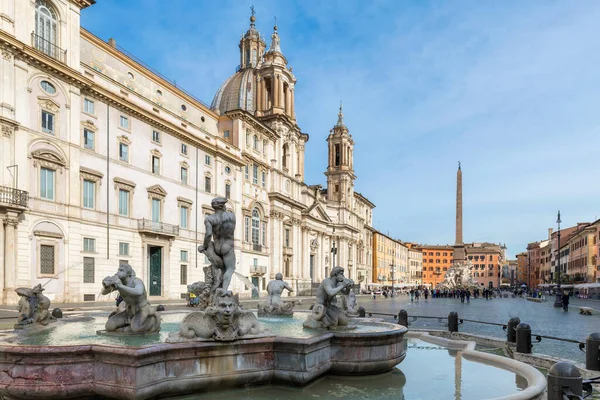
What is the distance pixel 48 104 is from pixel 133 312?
69.9 ft

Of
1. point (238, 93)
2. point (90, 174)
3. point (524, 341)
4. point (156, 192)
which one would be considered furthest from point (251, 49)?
point (524, 341)

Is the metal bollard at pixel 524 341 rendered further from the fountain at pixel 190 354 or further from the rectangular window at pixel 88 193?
the rectangular window at pixel 88 193

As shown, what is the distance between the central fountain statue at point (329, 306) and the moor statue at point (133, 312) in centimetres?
258

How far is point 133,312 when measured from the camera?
285 inches

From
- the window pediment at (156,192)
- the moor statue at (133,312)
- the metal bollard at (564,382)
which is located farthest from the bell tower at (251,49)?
the metal bollard at (564,382)

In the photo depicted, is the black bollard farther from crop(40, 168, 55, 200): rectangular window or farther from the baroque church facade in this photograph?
crop(40, 168, 55, 200): rectangular window

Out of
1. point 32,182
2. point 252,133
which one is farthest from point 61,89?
point 252,133

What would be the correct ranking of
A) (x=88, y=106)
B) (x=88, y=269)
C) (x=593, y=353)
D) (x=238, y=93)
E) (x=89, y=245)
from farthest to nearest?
(x=238, y=93) < (x=88, y=106) < (x=89, y=245) < (x=88, y=269) < (x=593, y=353)

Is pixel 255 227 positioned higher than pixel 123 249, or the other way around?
pixel 255 227

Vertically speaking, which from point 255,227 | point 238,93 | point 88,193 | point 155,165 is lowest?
point 255,227

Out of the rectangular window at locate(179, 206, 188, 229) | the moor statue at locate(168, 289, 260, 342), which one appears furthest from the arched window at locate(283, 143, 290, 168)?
the moor statue at locate(168, 289, 260, 342)

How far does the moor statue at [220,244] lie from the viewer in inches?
342

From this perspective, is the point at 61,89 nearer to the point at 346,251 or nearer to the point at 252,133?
the point at 252,133

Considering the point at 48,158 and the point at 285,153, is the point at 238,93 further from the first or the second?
the point at 48,158
